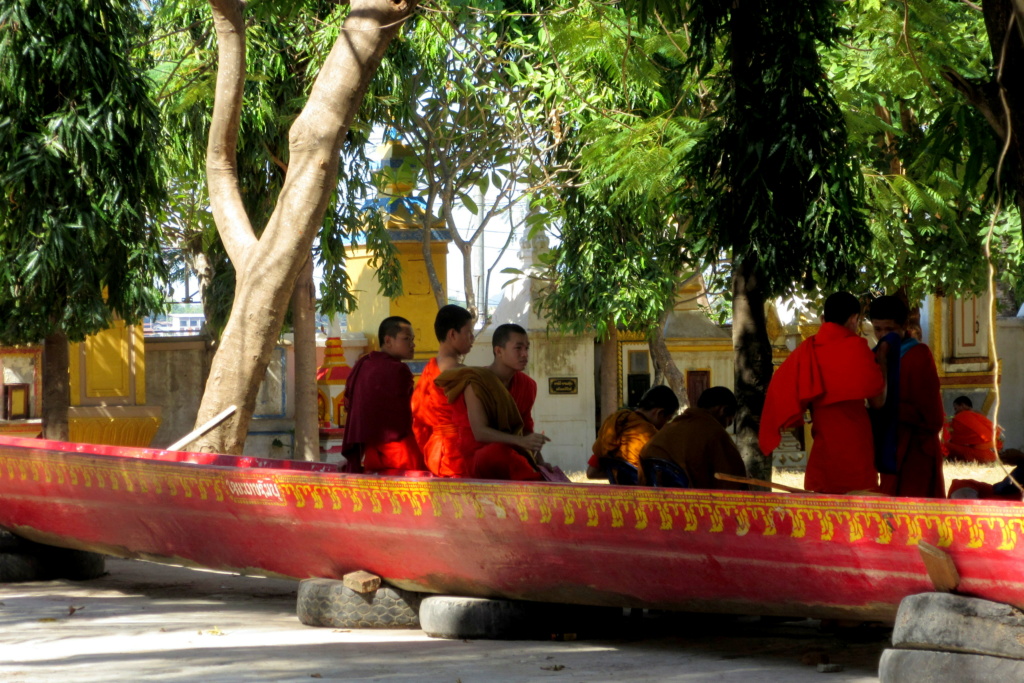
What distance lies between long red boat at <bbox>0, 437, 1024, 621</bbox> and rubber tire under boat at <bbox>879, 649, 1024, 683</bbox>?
0.23m

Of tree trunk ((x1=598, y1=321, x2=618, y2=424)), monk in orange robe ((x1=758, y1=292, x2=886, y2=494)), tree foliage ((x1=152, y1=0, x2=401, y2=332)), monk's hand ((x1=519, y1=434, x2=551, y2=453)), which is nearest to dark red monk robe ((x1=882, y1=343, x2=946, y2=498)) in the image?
monk in orange robe ((x1=758, y1=292, x2=886, y2=494))

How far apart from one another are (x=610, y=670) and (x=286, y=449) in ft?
42.2

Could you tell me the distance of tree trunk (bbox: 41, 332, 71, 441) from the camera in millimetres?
11086

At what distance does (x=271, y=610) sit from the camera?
686 cm

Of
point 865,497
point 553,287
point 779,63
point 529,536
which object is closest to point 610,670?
point 529,536

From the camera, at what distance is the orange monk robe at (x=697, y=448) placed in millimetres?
6004

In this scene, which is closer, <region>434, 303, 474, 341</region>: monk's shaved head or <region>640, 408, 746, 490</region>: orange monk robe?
<region>640, 408, 746, 490</region>: orange monk robe

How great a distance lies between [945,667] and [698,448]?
2.00 meters

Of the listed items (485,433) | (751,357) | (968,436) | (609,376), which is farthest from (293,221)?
(968,436)

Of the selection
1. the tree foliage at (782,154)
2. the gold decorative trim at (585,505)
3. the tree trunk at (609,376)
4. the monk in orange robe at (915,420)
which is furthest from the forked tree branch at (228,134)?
the tree trunk at (609,376)

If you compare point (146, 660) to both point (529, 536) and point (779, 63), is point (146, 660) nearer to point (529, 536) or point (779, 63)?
point (529, 536)

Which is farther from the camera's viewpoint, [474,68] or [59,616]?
[474,68]

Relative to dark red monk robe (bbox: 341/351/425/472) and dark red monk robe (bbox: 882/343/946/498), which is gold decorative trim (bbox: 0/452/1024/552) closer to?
dark red monk robe (bbox: 341/351/425/472)

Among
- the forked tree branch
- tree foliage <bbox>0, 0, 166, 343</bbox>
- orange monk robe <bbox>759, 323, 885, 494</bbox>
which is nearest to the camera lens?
orange monk robe <bbox>759, 323, 885, 494</bbox>
